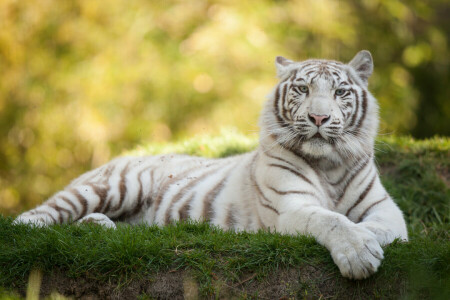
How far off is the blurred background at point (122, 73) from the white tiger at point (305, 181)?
362cm

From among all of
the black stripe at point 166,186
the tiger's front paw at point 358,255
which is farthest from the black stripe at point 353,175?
the black stripe at point 166,186

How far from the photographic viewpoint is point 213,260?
2.82m

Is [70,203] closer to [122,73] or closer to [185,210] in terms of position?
[185,210]

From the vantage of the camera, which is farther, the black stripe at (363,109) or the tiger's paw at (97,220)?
the tiger's paw at (97,220)

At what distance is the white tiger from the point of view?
10.2ft

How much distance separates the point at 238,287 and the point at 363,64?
183 cm

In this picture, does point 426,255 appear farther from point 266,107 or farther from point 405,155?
point 405,155

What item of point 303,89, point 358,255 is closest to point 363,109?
point 303,89

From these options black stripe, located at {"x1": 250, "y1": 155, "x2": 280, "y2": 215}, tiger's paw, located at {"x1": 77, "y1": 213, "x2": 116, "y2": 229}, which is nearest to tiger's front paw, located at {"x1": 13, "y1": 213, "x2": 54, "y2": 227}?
tiger's paw, located at {"x1": 77, "y1": 213, "x2": 116, "y2": 229}

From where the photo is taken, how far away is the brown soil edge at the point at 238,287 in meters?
2.65

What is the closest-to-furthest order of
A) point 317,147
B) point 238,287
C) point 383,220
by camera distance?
point 238,287
point 383,220
point 317,147

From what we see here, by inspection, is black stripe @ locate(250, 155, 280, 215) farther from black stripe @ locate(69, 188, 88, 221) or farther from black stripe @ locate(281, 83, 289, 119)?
black stripe @ locate(69, 188, 88, 221)

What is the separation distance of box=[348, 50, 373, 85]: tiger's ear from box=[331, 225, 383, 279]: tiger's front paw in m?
1.42

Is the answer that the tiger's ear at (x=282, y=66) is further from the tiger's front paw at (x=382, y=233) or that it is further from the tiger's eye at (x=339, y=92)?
the tiger's front paw at (x=382, y=233)
